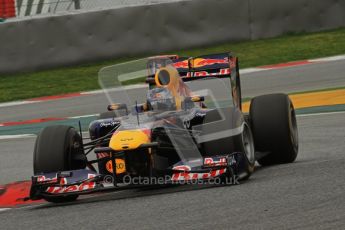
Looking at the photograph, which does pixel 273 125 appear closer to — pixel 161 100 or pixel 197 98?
pixel 197 98

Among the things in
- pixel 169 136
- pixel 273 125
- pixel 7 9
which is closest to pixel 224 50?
pixel 7 9

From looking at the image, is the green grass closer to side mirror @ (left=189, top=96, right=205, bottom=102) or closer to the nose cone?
side mirror @ (left=189, top=96, right=205, bottom=102)

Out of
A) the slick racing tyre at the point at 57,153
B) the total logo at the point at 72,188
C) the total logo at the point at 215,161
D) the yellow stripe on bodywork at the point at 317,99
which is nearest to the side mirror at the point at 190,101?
the total logo at the point at 215,161

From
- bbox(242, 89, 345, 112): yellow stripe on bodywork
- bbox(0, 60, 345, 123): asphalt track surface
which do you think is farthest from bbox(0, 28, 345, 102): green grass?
bbox(242, 89, 345, 112): yellow stripe on bodywork

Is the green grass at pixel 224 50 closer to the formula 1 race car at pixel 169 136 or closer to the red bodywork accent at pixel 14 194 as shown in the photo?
the red bodywork accent at pixel 14 194

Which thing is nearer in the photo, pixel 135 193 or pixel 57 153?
pixel 57 153

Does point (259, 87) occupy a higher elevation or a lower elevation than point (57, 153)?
lower

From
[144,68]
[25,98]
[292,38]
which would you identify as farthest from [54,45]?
[144,68]

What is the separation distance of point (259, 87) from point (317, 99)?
190cm

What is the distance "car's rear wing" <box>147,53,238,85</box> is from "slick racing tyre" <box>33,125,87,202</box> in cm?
136

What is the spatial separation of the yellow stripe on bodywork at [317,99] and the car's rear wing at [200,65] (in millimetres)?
4159

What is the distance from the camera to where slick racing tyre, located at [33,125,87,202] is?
8.41 meters

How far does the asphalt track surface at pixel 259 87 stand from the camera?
634 inches

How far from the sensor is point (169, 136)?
8578 mm
